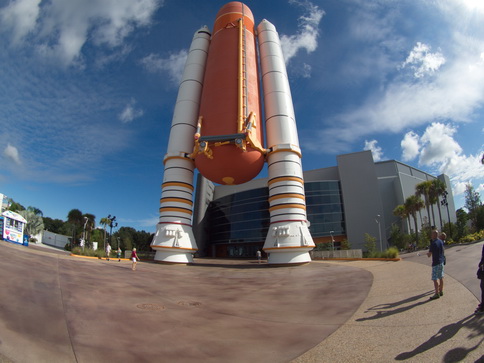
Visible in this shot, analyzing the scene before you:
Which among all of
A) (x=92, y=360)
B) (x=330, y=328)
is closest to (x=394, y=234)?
(x=330, y=328)

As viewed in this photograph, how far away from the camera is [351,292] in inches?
282

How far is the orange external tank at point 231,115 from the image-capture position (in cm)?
2155

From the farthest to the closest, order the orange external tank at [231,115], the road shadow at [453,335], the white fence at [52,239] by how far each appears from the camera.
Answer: the white fence at [52,239], the orange external tank at [231,115], the road shadow at [453,335]

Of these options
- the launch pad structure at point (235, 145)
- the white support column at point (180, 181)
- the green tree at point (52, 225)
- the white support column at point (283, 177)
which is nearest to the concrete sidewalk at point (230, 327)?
the white support column at point (283, 177)

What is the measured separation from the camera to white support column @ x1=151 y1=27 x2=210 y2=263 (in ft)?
71.3

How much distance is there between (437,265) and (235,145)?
17141mm

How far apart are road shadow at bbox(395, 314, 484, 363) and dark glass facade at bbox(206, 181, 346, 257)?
147ft

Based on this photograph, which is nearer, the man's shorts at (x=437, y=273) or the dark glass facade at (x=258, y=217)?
the man's shorts at (x=437, y=273)

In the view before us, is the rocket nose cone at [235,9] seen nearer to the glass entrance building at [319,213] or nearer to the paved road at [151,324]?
the glass entrance building at [319,213]

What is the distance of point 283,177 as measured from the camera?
21.8 meters

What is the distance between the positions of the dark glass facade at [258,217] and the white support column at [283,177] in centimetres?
2660

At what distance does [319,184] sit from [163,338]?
2016 inches

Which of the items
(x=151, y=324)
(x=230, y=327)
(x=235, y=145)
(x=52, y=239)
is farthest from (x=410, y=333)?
(x=52, y=239)

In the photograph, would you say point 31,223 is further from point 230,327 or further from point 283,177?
point 230,327
